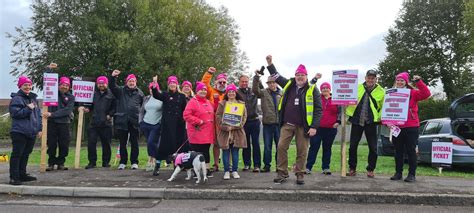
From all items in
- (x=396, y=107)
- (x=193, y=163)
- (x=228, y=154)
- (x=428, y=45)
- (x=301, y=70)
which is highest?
(x=428, y=45)

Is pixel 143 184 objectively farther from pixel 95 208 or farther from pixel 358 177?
pixel 358 177

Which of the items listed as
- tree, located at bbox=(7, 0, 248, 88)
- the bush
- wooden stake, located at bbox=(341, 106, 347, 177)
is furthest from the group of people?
the bush

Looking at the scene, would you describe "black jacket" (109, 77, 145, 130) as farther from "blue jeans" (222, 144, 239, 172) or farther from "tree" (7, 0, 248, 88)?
"tree" (7, 0, 248, 88)

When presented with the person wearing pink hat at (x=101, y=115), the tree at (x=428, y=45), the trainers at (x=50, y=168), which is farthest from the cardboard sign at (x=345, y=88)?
the tree at (x=428, y=45)

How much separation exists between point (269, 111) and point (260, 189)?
2129mm

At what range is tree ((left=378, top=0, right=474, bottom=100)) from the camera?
3706 centimetres

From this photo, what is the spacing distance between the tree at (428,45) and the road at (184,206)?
34107mm

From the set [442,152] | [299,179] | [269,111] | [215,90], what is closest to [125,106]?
[215,90]

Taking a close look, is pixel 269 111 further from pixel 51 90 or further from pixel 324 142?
pixel 51 90

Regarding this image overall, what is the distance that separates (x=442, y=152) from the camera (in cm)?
1006

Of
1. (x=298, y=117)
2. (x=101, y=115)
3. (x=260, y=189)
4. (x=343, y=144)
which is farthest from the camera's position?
(x=101, y=115)

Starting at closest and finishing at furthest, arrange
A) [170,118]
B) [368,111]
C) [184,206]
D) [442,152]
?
[184,206], [368,111], [170,118], [442,152]

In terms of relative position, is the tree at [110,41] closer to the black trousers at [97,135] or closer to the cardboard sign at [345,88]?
the black trousers at [97,135]

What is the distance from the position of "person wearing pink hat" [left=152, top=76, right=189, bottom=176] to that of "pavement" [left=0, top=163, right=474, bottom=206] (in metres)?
0.57
